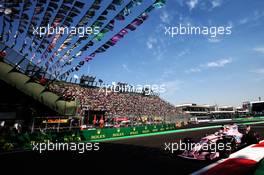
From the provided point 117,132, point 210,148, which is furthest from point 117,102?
point 210,148

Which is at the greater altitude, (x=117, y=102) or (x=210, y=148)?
(x=117, y=102)

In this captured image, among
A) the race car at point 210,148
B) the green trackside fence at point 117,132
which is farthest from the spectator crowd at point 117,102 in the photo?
the race car at point 210,148

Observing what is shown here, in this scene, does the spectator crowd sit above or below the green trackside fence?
above

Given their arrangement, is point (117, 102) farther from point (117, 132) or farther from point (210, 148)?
point (210, 148)

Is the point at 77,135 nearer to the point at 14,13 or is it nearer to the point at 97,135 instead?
the point at 97,135

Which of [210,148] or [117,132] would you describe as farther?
[117,132]

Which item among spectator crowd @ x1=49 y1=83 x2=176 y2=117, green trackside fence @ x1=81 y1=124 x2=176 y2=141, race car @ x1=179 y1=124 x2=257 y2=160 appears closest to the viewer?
race car @ x1=179 y1=124 x2=257 y2=160

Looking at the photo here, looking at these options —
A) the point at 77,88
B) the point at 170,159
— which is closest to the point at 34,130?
the point at 170,159

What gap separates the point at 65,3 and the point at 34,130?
7904mm

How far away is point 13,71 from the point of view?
1391 cm

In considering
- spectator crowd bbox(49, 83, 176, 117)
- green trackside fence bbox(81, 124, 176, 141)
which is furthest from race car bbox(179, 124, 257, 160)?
spectator crowd bbox(49, 83, 176, 117)

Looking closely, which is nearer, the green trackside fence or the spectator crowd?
the green trackside fence

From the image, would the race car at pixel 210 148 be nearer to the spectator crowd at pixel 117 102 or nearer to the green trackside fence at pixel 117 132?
the green trackside fence at pixel 117 132

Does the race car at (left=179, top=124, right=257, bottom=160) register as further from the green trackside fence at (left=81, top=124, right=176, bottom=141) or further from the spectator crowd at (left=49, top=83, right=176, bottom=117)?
the spectator crowd at (left=49, top=83, right=176, bottom=117)
